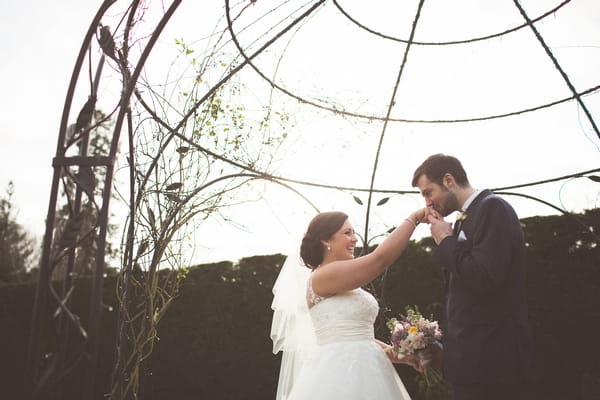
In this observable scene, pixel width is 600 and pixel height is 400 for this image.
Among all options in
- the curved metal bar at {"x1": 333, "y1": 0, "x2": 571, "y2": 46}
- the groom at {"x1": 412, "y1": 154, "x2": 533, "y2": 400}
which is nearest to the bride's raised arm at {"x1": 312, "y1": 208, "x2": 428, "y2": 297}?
the groom at {"x1": 412, "y1": 154, "x2": 533, "y2": 400}

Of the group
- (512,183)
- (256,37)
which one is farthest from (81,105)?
(512,183)

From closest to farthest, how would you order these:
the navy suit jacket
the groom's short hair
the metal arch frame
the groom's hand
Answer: the metal arch frame
the navy suit jacket
the groom's hand
the groom's short hair

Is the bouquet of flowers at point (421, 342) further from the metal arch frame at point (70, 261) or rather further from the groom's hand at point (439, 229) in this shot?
the metal arch frame at point (70, 261)

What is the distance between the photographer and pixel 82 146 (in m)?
2.28

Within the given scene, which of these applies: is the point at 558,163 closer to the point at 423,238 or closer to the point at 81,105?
the point at 423,238

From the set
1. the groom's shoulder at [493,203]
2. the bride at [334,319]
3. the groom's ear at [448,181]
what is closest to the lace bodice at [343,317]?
the bride at [334,319]

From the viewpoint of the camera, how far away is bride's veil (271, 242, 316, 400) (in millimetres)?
3768

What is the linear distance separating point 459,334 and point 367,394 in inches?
30.9

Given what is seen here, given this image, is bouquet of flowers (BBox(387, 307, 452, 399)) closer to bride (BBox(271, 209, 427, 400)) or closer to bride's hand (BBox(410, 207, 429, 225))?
bride (BBox(271, 209, 427, 400))

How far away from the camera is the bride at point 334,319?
292cm

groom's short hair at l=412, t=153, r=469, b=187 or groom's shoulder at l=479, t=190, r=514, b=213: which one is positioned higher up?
groom's short hair at l=412, t=153, r=469, b=187

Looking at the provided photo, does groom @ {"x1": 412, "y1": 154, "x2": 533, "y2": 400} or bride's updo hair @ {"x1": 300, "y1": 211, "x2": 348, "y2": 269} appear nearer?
groom @ {"x1": 412, "y1": 154, "x2": 533, "y2": 400}

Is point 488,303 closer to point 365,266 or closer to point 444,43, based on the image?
point 365,266

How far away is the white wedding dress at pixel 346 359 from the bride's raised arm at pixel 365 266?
0.14 metres
